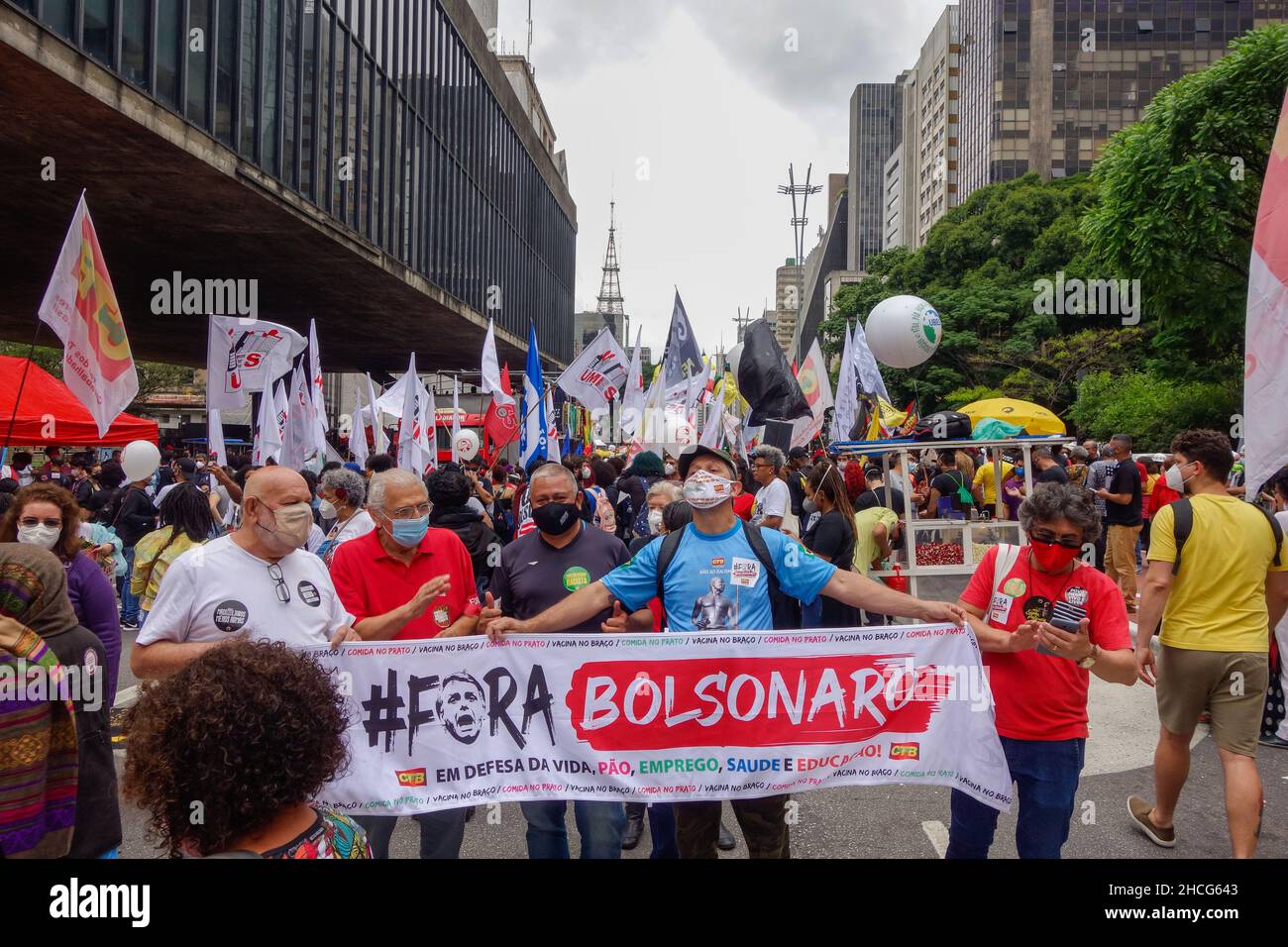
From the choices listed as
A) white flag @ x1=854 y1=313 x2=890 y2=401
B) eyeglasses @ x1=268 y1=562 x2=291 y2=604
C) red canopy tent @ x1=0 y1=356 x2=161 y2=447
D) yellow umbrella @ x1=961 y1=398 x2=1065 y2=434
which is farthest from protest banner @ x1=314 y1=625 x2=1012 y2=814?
yellow umbrella @ x1=961 y1=398 x2=1065 y2=434

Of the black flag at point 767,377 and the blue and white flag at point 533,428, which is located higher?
the black flag at point 767,377

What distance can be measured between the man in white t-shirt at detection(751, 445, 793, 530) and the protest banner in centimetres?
482

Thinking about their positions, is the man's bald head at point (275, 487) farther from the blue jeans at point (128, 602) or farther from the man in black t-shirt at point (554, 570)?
the blue jeans at point (128, 602)

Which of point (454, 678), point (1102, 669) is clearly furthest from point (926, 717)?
point (454, 678)

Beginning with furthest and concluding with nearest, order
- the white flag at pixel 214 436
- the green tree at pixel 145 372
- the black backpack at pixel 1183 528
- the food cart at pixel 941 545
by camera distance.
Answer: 1. the green tree at pixel 145 372
2. the white flag at pixel 214 436
3. the food cart at pixel 941 545
4. the black backpack at pixel 1183 528

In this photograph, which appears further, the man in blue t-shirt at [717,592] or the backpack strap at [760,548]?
the backpack strap at [760,548]

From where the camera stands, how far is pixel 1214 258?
76.2 ft

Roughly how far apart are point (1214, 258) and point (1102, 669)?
2445 centimetres

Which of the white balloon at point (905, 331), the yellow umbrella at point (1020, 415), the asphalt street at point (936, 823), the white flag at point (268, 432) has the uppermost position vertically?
the white balloon at point (905, 331)

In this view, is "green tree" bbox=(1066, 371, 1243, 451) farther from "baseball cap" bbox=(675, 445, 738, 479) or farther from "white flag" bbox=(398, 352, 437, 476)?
"baseball cap" bbox=(675, 445, 738, 479)

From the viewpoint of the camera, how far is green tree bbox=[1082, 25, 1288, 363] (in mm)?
22188

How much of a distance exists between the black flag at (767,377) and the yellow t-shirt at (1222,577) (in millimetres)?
7514

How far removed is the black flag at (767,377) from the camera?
11.5 metres

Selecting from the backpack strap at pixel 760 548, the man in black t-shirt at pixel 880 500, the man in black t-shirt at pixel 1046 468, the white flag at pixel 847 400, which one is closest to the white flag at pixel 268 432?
the man in black t-shirt at pixel 880 500
